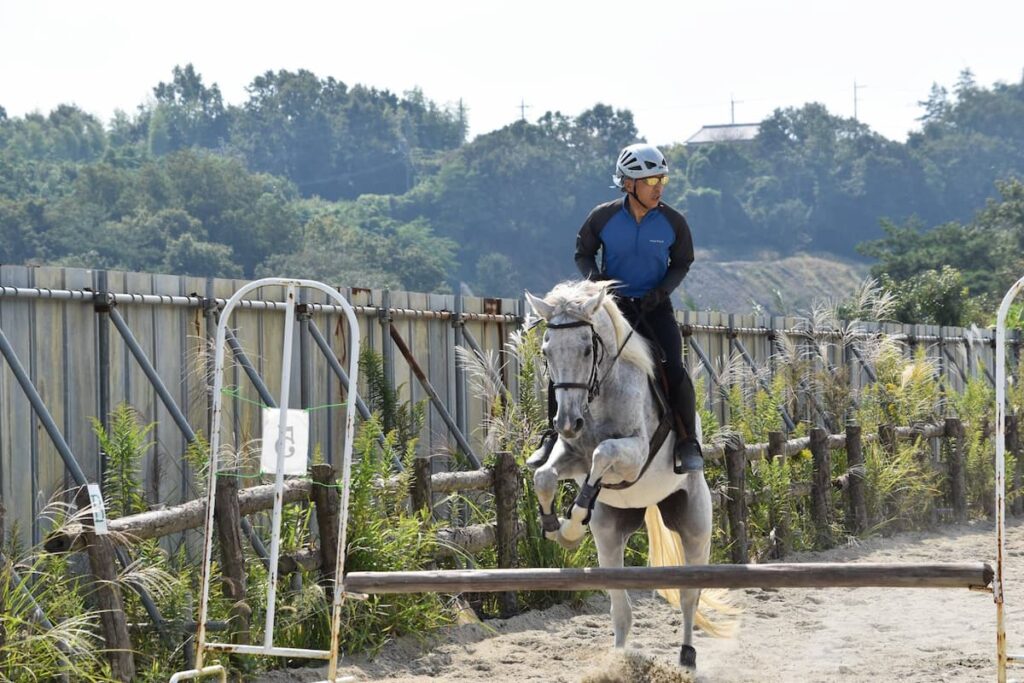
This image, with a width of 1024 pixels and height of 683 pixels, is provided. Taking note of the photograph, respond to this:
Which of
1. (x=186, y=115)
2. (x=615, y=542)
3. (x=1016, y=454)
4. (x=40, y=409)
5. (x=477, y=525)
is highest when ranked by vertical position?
(x=186, y=115)

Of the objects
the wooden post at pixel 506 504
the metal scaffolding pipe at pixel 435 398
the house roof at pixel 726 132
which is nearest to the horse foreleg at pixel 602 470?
the wooden post at pixel 506 504

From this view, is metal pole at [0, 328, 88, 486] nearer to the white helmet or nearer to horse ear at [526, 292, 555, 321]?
horse ear at [526, 292, 555, 321]

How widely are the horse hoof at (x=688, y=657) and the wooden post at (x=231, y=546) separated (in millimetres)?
2514

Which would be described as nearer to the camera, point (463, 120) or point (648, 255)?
point (648, 255)

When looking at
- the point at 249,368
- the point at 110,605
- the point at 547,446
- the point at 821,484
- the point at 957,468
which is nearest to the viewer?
the point at 110,605

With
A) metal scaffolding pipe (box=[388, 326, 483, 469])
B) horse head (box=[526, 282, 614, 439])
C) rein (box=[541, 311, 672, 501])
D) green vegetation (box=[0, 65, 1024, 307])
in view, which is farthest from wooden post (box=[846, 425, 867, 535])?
green vegetation (box=[0, 65, 1024, 307])

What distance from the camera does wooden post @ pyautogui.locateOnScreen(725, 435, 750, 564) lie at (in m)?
12.8

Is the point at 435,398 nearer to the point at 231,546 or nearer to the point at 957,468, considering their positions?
the point at 231,546

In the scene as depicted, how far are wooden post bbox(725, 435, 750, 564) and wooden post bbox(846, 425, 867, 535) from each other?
2656 mm

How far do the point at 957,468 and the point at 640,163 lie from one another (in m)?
10.7

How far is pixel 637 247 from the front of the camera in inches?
329

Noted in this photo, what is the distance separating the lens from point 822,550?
47.0 feet

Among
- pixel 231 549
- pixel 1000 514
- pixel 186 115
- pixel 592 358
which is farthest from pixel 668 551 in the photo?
pixel 186 115

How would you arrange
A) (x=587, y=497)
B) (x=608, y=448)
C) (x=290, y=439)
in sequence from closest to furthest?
(x=290, y=439) → (x=587, y=497) → (x=608, y=448)
